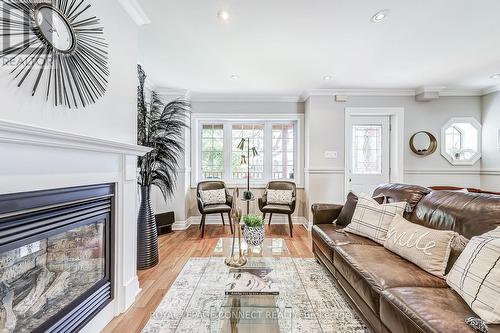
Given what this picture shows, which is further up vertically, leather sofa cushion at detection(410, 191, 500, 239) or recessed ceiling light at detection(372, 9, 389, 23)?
recessed ceiling light at detection(372, 9, 389, 23)

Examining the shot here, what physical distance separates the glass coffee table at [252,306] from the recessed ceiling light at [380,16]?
7.56 ft

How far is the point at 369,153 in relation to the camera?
14.5ft

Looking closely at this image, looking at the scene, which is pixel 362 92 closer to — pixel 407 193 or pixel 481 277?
pixel 407 193

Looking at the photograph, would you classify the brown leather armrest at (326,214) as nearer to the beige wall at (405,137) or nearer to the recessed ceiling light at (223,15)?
the beige wall at (405,137)

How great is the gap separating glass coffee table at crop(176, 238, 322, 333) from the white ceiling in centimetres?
214

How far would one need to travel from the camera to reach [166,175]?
9.58 ft

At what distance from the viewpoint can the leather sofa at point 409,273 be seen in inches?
45.2

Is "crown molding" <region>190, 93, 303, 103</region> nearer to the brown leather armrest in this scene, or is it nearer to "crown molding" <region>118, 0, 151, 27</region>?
"crown molding" <region>118, 0, 151, 27</region>

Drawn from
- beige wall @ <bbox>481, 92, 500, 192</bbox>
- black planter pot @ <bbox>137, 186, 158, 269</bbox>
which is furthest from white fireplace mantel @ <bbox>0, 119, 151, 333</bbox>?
beige wall @ <bbox>481, 92, 500, 192</bbox>

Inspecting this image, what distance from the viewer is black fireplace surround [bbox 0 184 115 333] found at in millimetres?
1137

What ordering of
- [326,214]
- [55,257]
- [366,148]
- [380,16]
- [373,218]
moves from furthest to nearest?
[366,148] → [326,214] → [373,218] → [380,16] → [55,257]

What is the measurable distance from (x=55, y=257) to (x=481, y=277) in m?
2.33

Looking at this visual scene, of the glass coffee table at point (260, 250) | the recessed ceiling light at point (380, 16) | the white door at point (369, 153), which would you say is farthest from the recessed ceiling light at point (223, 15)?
the white door at point (369, 153)

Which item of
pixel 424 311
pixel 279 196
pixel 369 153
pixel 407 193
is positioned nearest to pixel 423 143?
pixel 369 153
